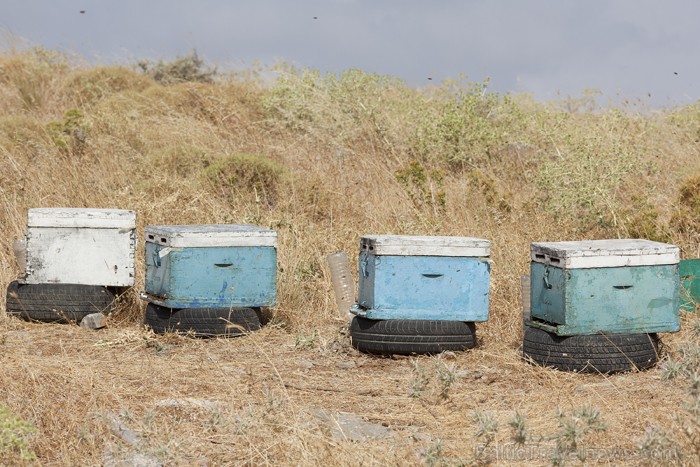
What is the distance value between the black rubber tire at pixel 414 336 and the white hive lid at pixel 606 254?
0.89m

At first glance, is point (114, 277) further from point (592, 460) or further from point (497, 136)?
point (497, 136)

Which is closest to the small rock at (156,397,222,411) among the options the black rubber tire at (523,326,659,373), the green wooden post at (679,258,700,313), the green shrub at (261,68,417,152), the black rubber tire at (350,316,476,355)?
the black rubber tire at (350,316,476,355)

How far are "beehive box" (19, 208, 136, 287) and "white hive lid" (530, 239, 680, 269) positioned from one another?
11.4 feet

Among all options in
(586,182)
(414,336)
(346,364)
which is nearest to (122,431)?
(346,364)

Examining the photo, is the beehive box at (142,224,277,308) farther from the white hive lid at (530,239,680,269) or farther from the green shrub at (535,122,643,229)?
the green shrub at (535,122,643,229)

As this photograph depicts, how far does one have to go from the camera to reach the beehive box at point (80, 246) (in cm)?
834

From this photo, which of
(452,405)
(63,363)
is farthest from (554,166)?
(63,363)

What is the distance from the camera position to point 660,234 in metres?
9.39

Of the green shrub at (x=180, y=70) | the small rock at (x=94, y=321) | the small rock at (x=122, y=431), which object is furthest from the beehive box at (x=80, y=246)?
the green shrub at (x=180, y=70)

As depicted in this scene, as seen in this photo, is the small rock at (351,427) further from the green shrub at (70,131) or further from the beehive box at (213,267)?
the green shrub at (70,131)

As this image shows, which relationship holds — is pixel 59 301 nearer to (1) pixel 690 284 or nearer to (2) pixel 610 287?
(2) pixel 610 287

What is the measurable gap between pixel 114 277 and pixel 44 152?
205 inches

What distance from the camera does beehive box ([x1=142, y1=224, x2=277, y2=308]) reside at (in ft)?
25.3

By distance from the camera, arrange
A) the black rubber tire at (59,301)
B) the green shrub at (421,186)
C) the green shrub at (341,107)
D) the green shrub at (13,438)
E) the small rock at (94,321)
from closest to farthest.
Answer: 1. the green shrub at (13,438)
2. the small rock at (94,321)
3. the black rubber tire at (59,301)
4. the green shrub at (421,186)
5. the green shrub at (341,107)
